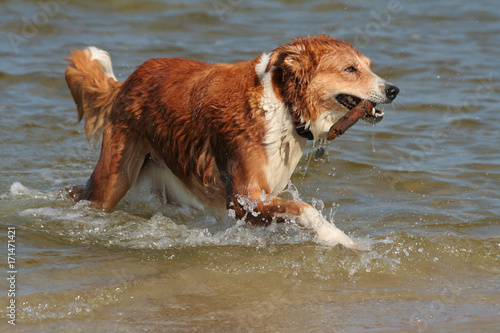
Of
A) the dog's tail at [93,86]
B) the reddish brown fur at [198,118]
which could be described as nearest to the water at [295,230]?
the reddish brown fur at [198,118]

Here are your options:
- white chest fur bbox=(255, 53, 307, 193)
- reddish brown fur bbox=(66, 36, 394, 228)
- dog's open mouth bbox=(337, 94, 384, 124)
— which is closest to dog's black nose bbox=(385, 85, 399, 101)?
dog's open mouth bbox=(337, 94, 384, 124)

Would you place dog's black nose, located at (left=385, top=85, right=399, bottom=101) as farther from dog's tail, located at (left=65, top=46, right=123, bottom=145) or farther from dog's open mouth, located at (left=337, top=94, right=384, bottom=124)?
dog's tail, located at (left=65, top=46, right=123, bottom=145)

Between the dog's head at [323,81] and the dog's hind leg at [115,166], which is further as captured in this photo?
the dog's hind leg at [115,166]

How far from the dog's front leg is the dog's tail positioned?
175 centimetres

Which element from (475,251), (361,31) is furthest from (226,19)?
(475,251)

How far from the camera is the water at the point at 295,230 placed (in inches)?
179

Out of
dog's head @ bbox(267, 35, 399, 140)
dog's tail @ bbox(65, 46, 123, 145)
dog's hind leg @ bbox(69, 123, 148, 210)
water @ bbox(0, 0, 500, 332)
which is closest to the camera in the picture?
water @ bbox(0, 0, 500, 332)

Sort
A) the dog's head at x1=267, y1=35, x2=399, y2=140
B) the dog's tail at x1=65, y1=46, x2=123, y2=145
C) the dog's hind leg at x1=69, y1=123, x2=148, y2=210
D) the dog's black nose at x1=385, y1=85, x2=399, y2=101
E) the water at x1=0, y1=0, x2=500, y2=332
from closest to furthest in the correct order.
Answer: the water at x1=0, y1=0, x2=500, y2=332 < the dog's head at x1=267, y1=35, x2=399, y2=140 < the dog's black nose at x1=385, y1=85, x2=399, y2=101 < the dog's hind leg at x1=69, y1=123, x2=148, y2=210 < the dog's tail at x1=65, y1=46, x2=123, y2=145

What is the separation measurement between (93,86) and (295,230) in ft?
7.44

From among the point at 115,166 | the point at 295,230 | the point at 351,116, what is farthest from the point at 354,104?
the point at 115,166

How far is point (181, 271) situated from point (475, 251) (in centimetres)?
231

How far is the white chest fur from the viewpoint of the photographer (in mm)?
5184

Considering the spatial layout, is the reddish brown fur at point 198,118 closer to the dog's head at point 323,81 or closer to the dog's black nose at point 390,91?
the dog's head at point 323,81

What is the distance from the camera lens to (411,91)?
10.2 metres
